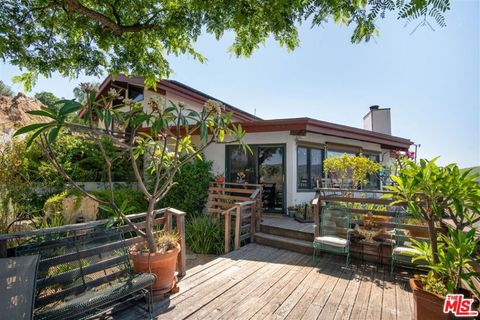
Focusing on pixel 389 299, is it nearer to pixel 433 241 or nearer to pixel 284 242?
pixel 433 241

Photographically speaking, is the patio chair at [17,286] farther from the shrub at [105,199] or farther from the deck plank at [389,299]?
the shrub at [105,199]

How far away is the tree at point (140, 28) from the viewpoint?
2.64m

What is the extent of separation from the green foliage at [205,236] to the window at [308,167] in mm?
2784

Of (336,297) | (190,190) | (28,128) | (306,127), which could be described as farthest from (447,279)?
(190,190)

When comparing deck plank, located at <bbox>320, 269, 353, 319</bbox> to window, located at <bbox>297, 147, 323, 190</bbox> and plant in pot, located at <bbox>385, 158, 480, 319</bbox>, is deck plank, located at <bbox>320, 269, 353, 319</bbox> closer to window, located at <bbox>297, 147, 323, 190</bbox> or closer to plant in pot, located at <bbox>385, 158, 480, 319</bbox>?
plant in pot, located at <bbox>385, 158, 480, 319</bbox>

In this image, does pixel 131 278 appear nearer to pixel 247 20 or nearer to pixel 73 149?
pixel 247 20

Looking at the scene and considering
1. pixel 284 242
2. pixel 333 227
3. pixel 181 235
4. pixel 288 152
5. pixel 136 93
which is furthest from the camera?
pixel 136 93

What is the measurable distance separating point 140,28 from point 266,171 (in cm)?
490

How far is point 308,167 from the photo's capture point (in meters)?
7.46

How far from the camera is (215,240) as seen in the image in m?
5.57

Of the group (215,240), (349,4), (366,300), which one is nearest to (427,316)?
(366,300)

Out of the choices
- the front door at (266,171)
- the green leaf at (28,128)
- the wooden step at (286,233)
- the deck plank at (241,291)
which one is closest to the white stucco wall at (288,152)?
the front door at (266,171)

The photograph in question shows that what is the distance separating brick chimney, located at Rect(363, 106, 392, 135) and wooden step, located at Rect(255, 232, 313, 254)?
9.14 m

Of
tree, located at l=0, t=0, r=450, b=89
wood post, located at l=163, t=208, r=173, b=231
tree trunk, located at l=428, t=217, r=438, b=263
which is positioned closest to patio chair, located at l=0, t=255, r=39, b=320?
wood post, located at l=163, t=208, r=173, b=231
